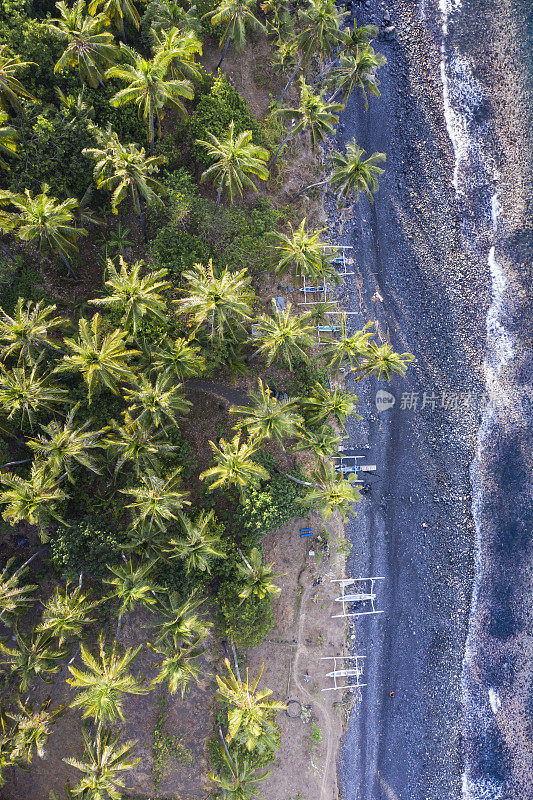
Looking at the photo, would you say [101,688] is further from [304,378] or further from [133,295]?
[304,378]

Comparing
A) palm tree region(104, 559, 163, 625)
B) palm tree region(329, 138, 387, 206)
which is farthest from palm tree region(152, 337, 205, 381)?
palm tree region(329, 138, 387, 206)

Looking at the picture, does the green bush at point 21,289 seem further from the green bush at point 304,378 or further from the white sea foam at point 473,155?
the white sea foam at point 473,155

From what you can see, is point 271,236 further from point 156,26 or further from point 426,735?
point 426,735

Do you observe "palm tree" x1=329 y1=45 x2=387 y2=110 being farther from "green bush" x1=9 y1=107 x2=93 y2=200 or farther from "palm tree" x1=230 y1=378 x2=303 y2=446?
"palm tree" x1=230 y1=378 x2=303 y2=446

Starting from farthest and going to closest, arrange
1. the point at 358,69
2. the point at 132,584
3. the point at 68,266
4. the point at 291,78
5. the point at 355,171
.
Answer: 1. the point at 291,78
2. the point at 358,69
3. the point at 355,171
4. the point at 68,266
5. the point at 132,584

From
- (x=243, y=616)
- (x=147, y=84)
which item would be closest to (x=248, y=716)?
(x=243, y=616)

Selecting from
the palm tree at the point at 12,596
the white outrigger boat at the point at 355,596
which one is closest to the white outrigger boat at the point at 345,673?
the white outrigger boat at the point at 355,596

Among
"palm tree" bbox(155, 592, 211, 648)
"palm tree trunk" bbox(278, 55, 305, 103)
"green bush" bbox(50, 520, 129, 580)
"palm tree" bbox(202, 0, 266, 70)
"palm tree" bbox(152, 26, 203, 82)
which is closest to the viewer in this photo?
"palm tree" bbox(152, 26, 203, 82)
